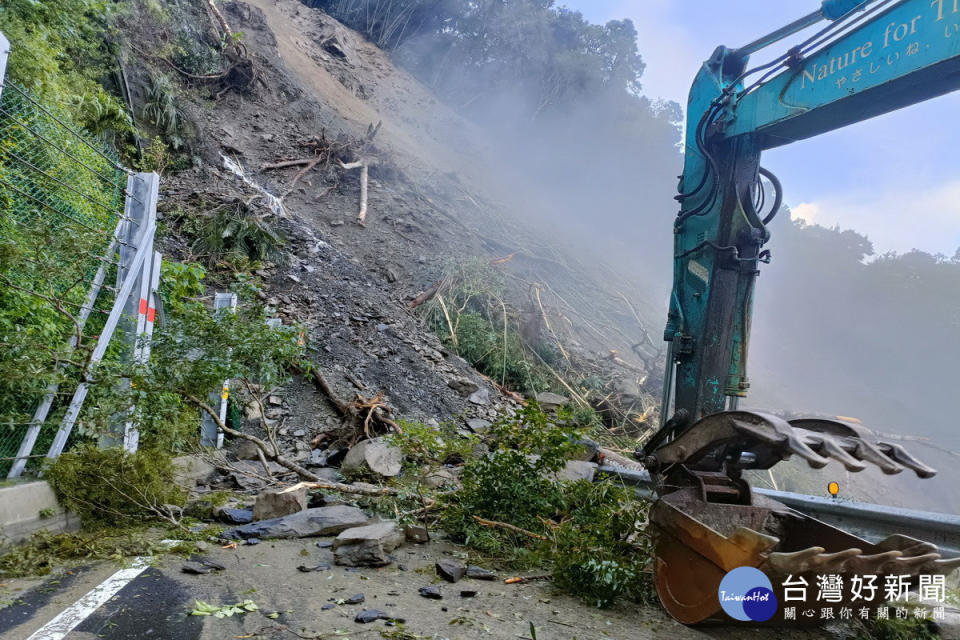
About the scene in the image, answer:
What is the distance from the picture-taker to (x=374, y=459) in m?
6.04

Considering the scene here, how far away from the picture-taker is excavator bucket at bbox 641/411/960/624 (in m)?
2.44

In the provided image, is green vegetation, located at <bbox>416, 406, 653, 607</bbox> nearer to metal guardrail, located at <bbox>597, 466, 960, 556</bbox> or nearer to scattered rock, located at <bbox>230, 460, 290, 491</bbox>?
metal guardrail, located at <bbox>597, 466, 960, 556</bbox>

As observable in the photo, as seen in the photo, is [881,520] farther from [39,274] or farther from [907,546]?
[39,274]

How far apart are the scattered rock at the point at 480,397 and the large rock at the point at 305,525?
4758mm

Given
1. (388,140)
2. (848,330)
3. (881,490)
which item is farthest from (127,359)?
(848,330)

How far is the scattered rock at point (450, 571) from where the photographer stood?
3329 millimetres

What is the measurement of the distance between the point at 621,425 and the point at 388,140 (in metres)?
16.6

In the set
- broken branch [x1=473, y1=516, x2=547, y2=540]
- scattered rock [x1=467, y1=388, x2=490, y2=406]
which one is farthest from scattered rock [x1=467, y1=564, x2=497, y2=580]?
scattered rock [x1=467, y1=388, x2=490, y2=406]

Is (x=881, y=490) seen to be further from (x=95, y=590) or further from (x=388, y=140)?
(x=388, y=140)

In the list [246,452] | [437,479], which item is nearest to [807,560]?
[437,479]

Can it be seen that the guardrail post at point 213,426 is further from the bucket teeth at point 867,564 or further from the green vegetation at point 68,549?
the bucket teeth at point 867,564

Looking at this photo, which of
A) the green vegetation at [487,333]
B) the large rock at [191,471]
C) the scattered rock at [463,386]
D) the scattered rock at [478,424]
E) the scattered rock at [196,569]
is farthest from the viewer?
the green vegetation at [487,333]

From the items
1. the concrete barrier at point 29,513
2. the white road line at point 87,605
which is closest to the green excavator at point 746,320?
the white road line at point 87,605

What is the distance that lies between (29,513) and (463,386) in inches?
244
